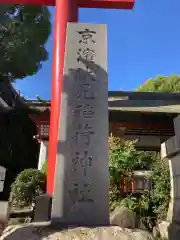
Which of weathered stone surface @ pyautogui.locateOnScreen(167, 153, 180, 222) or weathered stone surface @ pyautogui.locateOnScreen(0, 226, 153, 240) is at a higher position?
weathered stone surface @ pyautogui.locateOnScreen(167, 153, 180, 222)

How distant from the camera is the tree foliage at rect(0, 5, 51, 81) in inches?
579

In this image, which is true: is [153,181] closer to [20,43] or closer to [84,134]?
[84,134]

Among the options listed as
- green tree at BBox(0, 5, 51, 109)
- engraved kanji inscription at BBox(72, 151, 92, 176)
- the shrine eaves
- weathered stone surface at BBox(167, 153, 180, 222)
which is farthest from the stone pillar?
engraved kanji inscription at BBox(72, 151, 92, 176)

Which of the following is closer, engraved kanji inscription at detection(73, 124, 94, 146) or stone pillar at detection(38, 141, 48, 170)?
engraved kanji inscription at detection(73, 124, 94, 146)

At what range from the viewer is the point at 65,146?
401cm

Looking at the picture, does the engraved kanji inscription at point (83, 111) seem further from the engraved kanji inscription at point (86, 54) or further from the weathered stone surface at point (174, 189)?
the weathered stone surface at point (174, 189)

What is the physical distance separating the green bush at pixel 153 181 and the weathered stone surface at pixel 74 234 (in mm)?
2674

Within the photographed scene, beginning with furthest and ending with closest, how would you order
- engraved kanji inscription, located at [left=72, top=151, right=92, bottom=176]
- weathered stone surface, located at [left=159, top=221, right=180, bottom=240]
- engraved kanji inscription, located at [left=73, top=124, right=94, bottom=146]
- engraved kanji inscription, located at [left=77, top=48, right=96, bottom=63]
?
weathered stone surface, located at [left=159, top=221, right=180, bottom=240], engraved kanji inscription, located at [left=77, top=48, right=96, bottom=63], engraved kanji inscription, located at [left=73, top=124, right=94, bottom=146], engraved kanji inscription, located at [left=72, top=151, right=92, bottom=176]

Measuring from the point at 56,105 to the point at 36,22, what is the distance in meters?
10.5

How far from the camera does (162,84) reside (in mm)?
25750

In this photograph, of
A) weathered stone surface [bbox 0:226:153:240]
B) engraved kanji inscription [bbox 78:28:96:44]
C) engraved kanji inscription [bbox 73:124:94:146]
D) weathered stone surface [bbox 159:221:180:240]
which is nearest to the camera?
weathered stone surface [bbox 0:226:153:240]

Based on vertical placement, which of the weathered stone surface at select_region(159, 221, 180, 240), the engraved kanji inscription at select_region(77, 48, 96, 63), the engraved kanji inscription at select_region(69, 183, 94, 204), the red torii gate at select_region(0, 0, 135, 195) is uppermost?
the red torii gate at select_region(0, 0, 135, 195)

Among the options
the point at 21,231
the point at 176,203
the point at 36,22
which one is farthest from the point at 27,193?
the point at 36,22

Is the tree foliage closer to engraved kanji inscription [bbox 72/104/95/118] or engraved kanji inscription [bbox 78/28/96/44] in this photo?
engraved kanji inscription [bbox 78/28/96/44]
